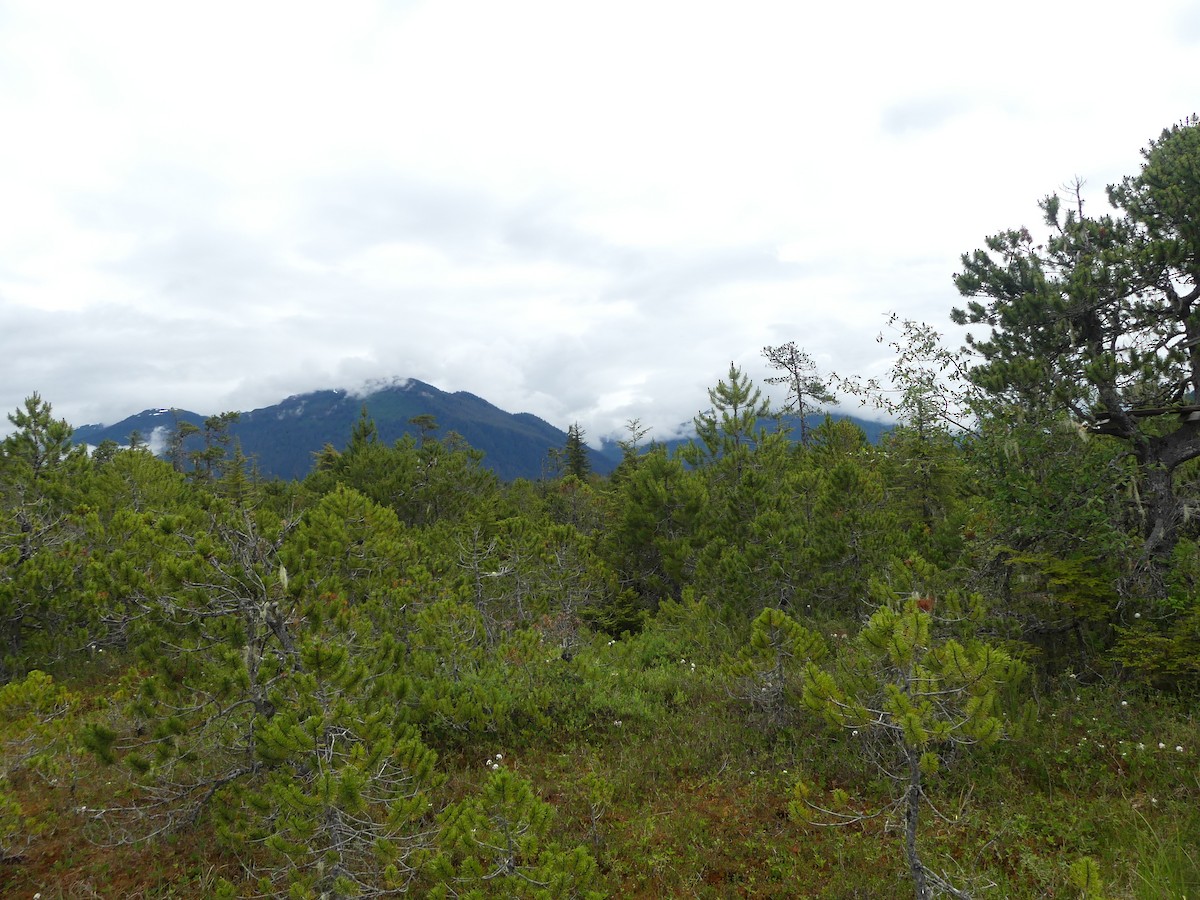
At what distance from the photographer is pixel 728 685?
9406mm

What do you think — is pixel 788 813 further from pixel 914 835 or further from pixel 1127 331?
pixel 1127 331

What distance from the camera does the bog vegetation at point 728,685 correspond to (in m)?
5.15

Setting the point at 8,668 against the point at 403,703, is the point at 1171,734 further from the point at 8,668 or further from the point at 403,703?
the point at 8,668

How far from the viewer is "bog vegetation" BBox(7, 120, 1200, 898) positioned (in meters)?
5.15

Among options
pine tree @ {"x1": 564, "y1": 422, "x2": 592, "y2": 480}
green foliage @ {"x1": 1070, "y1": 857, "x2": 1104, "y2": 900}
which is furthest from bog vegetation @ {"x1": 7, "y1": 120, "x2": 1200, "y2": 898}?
pine tree @ {"x1": 564, "y1": 422, "x2": 592, "y2": 480}

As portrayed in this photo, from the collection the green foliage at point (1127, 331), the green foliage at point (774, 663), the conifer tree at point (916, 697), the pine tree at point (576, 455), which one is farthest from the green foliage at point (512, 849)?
the pine tree at point (576, 455)

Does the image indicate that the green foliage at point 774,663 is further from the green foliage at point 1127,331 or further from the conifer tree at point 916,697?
the green foliage at point 1127,331

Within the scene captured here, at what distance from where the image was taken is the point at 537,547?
14.4m

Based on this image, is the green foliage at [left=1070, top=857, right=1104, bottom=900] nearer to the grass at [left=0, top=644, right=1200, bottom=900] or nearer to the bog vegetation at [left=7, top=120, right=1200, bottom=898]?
the bog vegetation at [left=7, top=120, right=1200, bottom=898]

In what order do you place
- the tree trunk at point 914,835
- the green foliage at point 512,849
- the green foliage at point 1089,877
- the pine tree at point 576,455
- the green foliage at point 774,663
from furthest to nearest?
the pine tree at point 576,455, the green foliage at point 774,663, the green foliage at point 512,849, the tree trunk at point 914,835, the green foliage at point 1089,877

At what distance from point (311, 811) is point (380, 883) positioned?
1706 mm

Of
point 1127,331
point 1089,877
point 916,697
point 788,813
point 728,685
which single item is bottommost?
point 788,813

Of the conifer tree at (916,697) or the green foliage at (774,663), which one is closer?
the conifer tree at (916,697)

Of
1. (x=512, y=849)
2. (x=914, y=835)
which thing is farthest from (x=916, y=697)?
(x=512, y=849)
